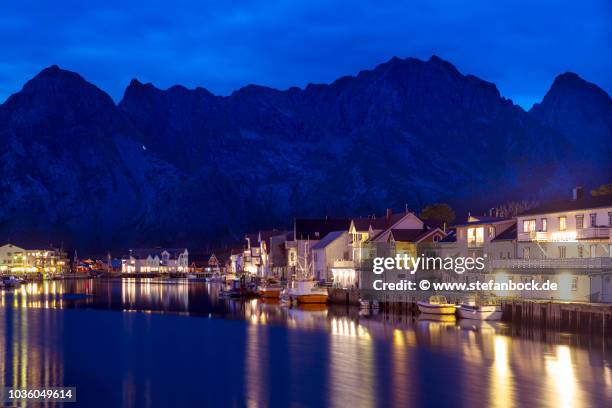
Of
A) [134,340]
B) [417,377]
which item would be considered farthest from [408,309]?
[417,377]

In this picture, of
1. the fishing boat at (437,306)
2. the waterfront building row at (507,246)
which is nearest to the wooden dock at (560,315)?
the waterfront building row at (507,246)

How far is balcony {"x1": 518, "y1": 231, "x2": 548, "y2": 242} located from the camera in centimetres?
7681

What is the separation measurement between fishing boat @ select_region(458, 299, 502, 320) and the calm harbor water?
1306 millimetres

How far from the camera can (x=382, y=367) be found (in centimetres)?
5281

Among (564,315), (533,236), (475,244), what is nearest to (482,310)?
(533,236)

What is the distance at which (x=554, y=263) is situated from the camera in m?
68.6

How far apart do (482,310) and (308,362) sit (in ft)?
84.1

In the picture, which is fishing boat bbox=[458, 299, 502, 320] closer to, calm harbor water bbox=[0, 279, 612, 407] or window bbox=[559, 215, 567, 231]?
calm harbor water bbox=[0, 279, 612, 407]

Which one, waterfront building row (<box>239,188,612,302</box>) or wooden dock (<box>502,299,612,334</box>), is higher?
waterfront building row (<box>239,188,612,302</box>)

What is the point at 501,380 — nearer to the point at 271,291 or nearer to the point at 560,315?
the point at 560,315

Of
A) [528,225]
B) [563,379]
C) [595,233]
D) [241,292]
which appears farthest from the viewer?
[241,292]

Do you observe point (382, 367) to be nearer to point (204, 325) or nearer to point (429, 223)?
point (204, 325)

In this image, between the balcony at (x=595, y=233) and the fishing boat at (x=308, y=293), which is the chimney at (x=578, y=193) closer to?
the balcony at (x=595, y=233)

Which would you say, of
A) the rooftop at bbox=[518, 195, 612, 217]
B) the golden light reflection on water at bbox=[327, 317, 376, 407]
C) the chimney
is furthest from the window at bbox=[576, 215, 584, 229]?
the golden light reflection on water at bbox=[327, 317, 376, 407]
